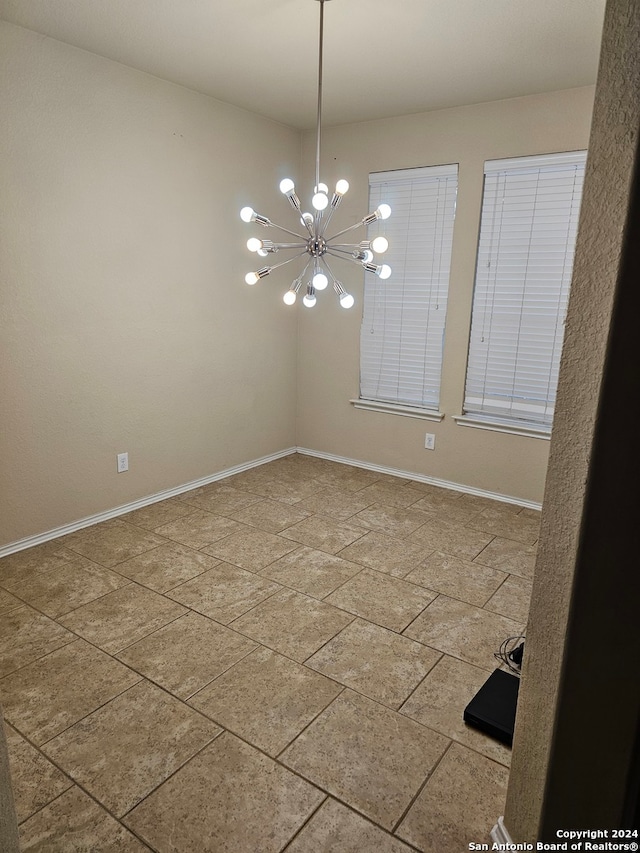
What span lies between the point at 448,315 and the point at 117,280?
224cm

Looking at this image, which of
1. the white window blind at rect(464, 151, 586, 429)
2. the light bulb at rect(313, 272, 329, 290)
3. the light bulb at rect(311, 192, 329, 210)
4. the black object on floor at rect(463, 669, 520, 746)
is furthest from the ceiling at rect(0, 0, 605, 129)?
the black object on floor at rect(463, 669, 520, 746)

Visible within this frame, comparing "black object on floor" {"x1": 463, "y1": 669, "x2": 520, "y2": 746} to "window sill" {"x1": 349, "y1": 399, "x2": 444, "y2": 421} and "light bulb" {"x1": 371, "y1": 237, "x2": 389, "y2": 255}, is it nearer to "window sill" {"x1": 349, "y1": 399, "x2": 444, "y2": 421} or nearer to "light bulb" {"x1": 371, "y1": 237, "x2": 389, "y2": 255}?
"light bulb" {"x1": 371, "y1": 237, "x2": 389, "y2": 255}

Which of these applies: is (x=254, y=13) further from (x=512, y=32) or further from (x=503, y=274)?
(x=503, y=274)

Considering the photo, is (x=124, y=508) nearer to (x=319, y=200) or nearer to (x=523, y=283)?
(x=319, y=200)

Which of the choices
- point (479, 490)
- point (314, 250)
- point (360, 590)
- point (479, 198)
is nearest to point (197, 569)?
point (360, 590)

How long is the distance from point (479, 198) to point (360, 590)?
2.68 meters

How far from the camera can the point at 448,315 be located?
4.00m

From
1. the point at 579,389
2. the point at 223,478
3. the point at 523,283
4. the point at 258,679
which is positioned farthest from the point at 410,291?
the point at 579,389

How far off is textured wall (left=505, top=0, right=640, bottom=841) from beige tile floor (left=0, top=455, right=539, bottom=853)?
1.52 feet

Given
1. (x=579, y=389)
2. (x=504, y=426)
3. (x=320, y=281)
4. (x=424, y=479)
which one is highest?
(x=320, y=281)

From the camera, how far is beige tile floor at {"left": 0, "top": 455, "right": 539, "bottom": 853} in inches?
61.6

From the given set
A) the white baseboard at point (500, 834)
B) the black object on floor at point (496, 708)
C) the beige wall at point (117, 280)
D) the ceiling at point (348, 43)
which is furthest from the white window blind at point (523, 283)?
the white baseboard at point (500, 834)

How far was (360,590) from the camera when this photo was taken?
2760 mm

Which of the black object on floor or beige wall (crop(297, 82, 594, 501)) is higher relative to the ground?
beige wall (crop(297, 82, 594, 501))
